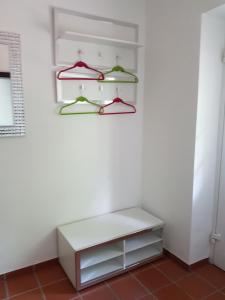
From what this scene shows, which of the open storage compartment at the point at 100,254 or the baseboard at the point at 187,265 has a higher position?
the open storage compartment at the point at 100,254

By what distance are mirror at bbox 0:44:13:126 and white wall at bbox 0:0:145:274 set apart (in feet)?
0.42

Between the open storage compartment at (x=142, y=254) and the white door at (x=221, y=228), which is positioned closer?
the white door at (x=221, y=228)

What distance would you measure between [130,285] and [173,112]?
4.91 ft

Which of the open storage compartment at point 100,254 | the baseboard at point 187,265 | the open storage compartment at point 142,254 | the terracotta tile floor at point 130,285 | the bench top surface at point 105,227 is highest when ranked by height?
the bench top surface at point 105,227

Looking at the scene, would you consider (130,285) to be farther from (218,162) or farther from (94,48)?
(94,48)

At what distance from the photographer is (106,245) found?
2.06 m

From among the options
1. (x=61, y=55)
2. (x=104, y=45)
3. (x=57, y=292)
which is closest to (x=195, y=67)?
(x=104, y=45)

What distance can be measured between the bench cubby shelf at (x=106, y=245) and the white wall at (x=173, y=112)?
0.67ft

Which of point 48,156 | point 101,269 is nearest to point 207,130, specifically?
point 48,156

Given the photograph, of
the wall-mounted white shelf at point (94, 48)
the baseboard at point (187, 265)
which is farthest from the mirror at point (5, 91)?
the baseboard at point (187, 265)

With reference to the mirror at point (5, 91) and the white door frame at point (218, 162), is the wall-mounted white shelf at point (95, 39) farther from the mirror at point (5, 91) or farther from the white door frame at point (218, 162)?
the white door frame at point (218, 162)

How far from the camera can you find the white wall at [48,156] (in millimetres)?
1942

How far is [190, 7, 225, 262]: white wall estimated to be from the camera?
6.30 ft

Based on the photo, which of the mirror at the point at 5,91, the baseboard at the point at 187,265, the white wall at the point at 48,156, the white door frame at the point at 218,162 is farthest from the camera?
the baseboard at the point at 187,265
